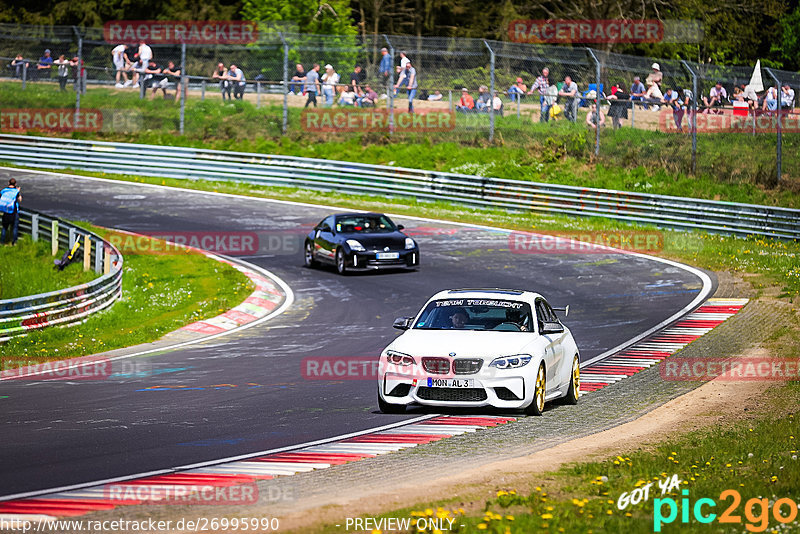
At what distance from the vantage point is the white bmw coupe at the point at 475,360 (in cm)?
1159

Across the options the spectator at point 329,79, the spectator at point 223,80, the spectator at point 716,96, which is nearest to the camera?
the spectator at point 716,96

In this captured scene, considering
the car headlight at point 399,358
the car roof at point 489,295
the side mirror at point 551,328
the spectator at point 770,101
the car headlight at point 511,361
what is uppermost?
the spectator at point 770,101

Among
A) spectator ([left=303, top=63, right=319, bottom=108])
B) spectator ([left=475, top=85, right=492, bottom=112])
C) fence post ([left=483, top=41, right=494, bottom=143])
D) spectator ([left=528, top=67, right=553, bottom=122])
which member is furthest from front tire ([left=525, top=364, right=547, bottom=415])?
spectator ([left=303, top=63, right=319, bottom=108])

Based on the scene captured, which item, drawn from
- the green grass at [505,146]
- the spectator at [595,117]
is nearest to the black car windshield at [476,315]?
the green grass at [505,146]

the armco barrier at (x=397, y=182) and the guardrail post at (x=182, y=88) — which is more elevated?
the guardrail post at (x=182, y=88)

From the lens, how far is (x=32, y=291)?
76.2 feet

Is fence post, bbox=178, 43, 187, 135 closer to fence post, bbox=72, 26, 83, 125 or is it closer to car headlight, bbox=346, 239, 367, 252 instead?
fence post, bbox=72, 26, 83, 125

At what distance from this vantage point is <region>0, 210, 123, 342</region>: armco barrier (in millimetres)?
18109

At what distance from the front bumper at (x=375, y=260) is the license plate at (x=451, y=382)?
13.3 meters

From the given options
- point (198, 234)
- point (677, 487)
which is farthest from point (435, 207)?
point (677, 487)

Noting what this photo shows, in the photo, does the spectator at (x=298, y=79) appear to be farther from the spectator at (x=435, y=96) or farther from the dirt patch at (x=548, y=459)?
the dirt patch at (x=548, y=459)

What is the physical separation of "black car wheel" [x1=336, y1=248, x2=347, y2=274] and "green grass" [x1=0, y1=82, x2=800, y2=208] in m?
11.9

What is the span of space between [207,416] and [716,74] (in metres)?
22.7

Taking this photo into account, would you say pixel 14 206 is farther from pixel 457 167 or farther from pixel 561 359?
pixel 561 359
